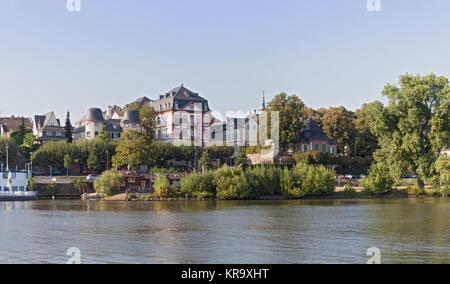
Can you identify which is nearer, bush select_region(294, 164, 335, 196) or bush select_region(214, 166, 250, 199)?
bush select_region(214, 166, 250, 199)

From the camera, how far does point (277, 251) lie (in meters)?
27.0

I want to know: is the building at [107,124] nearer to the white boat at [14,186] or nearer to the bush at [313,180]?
the white boat at [14,186]

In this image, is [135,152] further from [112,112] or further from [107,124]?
[112,112]

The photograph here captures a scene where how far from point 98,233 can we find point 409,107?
180 ft

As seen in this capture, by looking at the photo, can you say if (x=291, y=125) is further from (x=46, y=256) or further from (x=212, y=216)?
(x=46, y=256)

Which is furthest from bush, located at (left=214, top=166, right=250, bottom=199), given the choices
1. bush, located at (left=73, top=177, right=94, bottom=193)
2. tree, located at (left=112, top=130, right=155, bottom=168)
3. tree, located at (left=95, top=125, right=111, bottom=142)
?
tree, located at (left=95, top=125, right=111, bottom=142)

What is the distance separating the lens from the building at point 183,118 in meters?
111

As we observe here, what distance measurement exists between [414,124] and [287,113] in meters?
25.1

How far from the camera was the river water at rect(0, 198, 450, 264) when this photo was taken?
25422mm

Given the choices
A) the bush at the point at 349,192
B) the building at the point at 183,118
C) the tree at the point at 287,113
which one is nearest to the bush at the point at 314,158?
the tree at the point at 287,113

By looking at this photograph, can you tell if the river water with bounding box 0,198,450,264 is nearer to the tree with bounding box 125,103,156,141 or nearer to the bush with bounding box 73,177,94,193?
the bush with bounding box 73,177,94,193

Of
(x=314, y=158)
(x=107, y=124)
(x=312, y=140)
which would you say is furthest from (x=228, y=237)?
(x=107, y=124)

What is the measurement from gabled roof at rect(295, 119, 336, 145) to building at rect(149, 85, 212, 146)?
22.1 meters

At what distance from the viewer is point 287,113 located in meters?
93.1
